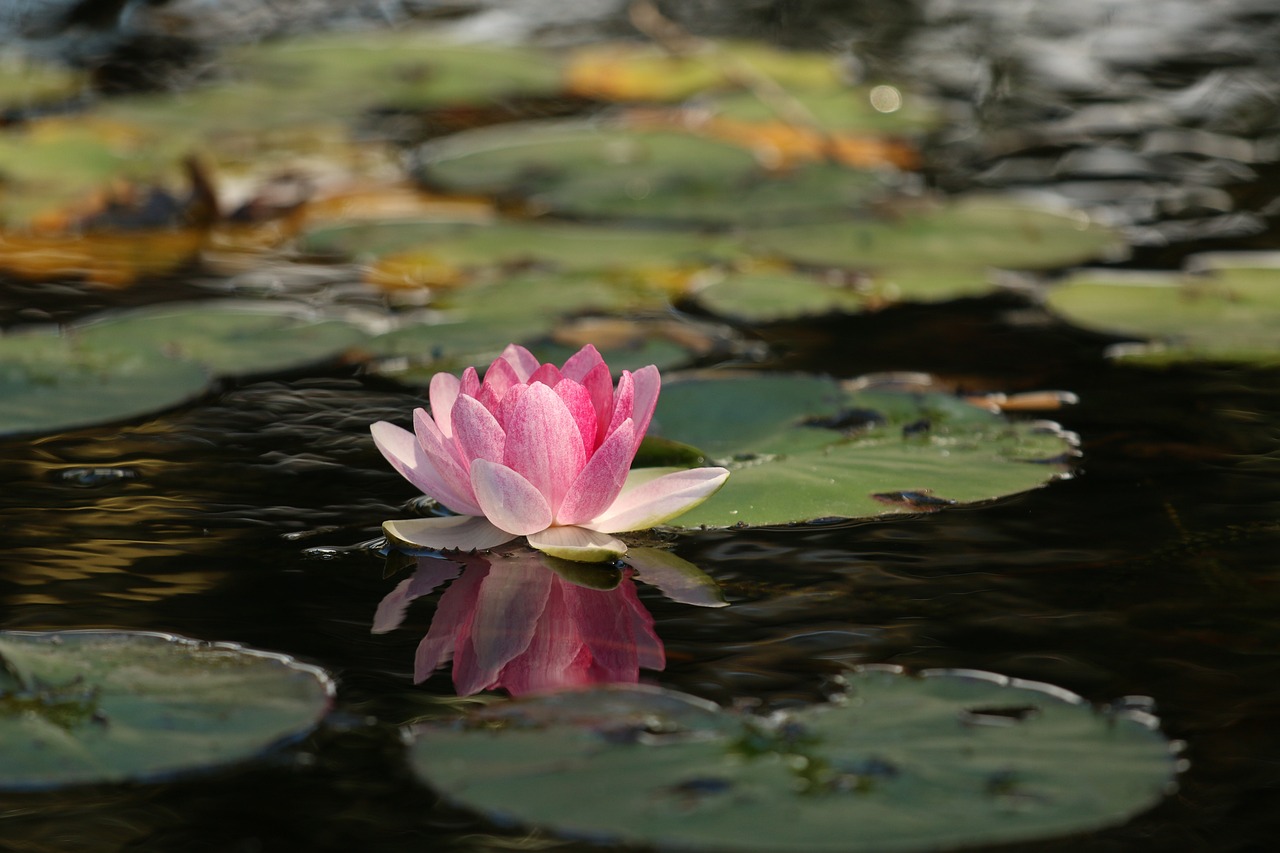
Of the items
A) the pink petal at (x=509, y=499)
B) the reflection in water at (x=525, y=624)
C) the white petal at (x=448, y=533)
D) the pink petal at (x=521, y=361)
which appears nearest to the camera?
the reflection in water at (x=525, y=624)

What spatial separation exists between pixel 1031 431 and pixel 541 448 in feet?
2.94

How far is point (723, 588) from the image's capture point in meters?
1.74

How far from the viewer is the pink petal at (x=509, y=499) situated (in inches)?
66.7

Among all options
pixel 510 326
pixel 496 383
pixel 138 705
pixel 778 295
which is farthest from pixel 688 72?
pixel 138 705

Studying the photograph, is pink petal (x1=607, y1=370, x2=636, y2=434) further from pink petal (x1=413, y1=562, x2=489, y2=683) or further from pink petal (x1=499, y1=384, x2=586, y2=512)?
pink petal (x1=413, y1=562, x2=489, y2=683)

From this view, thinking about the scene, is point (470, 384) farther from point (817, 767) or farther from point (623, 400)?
point (817, 767)

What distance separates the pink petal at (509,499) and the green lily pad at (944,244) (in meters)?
1.53

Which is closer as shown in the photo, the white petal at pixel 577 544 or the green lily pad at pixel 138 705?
the green lily pad at pixel 138 705

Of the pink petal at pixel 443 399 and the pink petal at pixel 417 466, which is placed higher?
the pink petal at pixel 443 399

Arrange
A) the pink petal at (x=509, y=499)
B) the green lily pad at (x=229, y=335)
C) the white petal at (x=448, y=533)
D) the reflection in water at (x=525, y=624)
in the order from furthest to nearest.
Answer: the green lily pad at (x=229, y=335) < the white petal at (x=448, y=533) < the pink petal at (x=509, y=499) < the reflection in water at (x=525, y=624)

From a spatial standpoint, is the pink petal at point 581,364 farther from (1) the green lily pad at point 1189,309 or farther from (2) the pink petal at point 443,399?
(1) the green lily pad at point 1189,309

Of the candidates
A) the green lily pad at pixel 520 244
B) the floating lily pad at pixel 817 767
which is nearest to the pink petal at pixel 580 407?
the floating lily pad at pixel 817 767

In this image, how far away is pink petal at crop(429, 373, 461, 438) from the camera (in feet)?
6.08

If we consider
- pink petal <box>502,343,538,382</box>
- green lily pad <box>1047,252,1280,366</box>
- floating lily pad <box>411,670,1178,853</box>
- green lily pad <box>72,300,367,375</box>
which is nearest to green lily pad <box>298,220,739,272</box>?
green lily pad <box>72,300,367,375</box>
